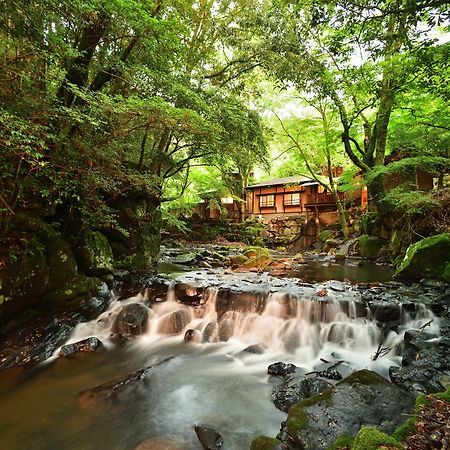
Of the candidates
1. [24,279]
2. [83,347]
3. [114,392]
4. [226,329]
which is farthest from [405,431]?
[24,279]

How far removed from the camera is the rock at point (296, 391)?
12.5 feet

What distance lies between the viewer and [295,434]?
8.98ft

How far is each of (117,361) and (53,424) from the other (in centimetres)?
165

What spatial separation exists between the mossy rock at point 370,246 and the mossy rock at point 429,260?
14.7ft

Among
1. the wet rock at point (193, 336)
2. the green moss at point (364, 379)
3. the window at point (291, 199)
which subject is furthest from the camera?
the window at point (291, 199)

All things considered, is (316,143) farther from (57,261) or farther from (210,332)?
(57,261)

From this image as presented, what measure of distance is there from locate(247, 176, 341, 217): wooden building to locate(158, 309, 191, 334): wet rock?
19630mm

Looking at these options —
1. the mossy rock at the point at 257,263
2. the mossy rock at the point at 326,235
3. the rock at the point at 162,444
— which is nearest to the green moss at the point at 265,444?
the rock at the point at 162,444

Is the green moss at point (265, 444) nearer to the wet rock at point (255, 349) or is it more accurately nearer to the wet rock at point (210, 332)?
the wet rock at point (255, 349)

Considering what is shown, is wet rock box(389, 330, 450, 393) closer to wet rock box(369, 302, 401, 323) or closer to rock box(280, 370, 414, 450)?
wet rock box(369, 302, 401, 323)

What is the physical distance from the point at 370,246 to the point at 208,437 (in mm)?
12463

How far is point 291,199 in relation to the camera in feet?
91.8

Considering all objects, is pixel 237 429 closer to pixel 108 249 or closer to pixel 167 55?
pixel 108 249

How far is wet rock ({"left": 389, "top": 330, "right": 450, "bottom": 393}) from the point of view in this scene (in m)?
3.75
